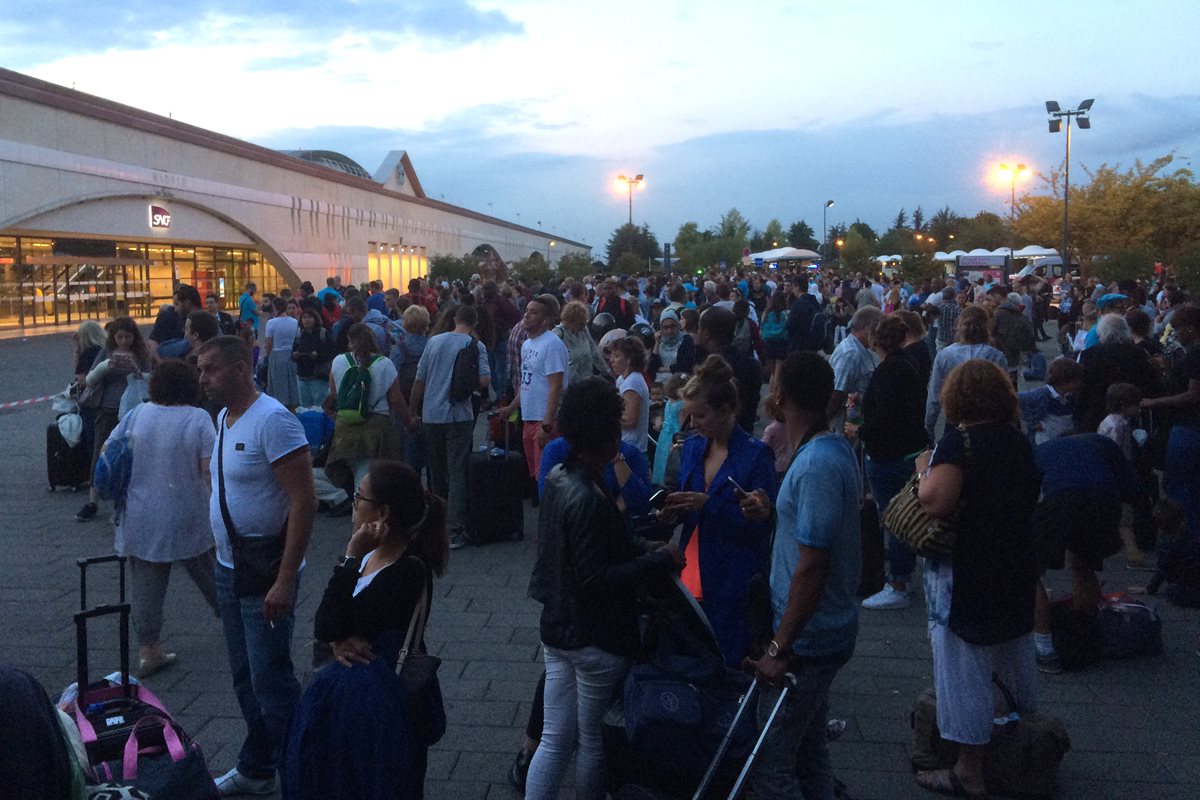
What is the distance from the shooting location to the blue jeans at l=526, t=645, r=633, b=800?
3.45 metres

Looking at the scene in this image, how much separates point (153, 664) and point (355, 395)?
2.89 metres

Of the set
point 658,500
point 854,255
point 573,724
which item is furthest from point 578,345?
point 854,255

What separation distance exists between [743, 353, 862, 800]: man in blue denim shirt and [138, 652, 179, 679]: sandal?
11.9 feet

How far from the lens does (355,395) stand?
26.5 ft

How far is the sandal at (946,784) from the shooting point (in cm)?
425

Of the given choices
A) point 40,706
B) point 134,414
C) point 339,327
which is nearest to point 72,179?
point 339,327

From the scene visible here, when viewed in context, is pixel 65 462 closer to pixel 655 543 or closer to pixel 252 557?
pixel 252 557

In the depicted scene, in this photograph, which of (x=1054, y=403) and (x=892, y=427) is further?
(x=1054, y=403)

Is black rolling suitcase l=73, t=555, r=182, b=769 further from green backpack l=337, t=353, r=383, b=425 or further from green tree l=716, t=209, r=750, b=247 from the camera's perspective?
green tree l=716, t=209, r=750, b=247

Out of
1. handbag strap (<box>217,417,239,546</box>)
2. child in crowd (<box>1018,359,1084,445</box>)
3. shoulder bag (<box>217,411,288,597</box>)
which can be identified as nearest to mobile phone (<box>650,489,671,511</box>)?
shoulder bag (<box>217,411,288,597</box>)

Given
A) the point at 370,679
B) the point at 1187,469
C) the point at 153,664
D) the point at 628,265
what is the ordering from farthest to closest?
the point at 628,265
the point at 1187,469
the point at 153,664
the point at 370,679

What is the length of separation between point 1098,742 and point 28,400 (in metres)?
16.0

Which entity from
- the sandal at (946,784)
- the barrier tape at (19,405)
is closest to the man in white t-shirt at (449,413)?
the sandal at (946,784)

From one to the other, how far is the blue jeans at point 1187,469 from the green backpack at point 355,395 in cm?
578
